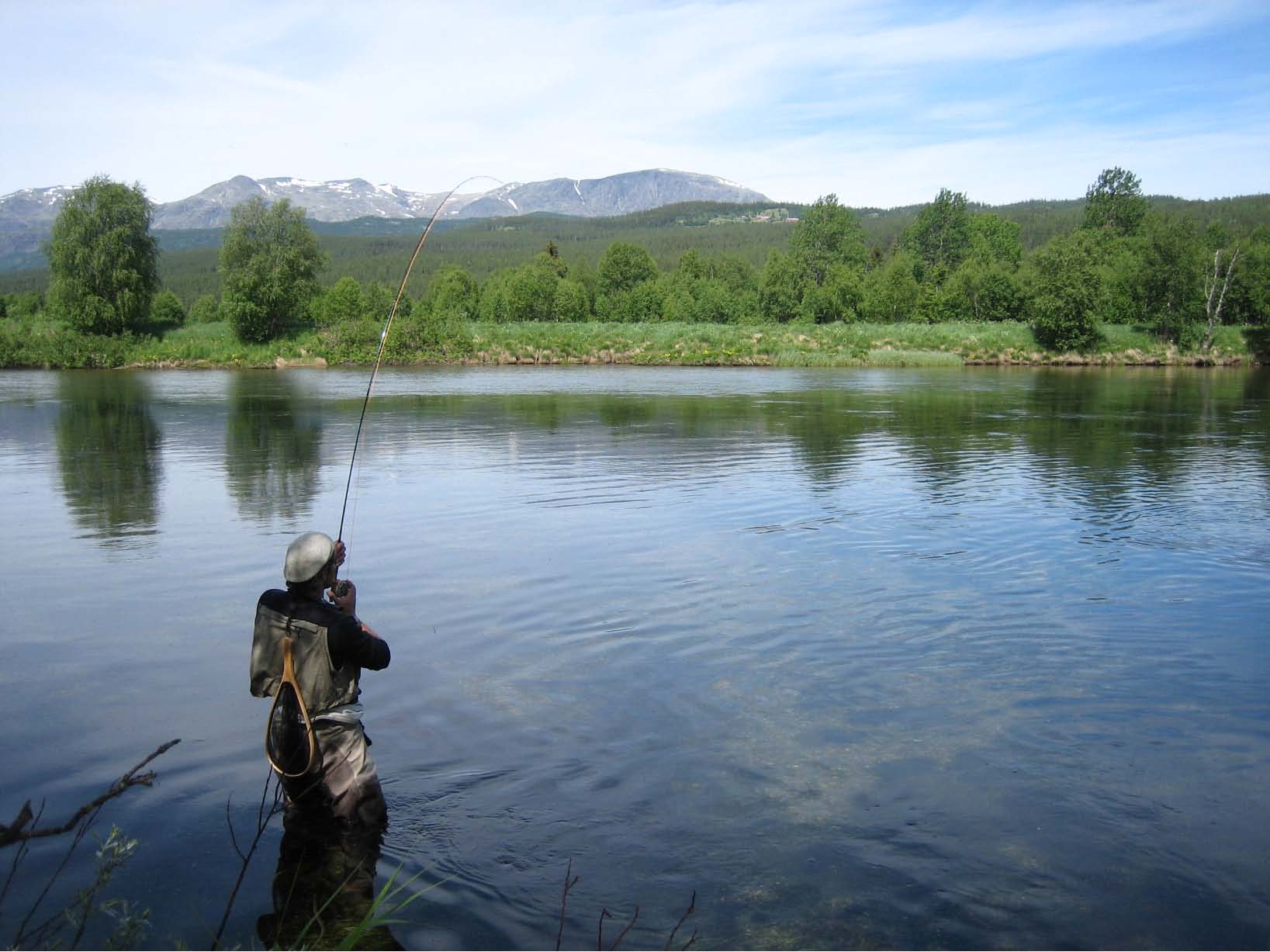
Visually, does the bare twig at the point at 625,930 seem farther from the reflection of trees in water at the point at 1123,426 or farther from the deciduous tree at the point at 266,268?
the deciduous tree at the point at 266,268

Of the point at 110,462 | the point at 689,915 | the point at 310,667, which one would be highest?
the point at 310,667

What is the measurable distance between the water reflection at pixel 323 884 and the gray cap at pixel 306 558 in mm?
1349

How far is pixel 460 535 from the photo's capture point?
13625mm

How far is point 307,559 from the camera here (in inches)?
204

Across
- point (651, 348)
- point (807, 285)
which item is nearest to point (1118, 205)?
point (807, 285)

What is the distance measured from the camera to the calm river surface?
16.8 feet

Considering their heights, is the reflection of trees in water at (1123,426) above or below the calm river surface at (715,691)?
above

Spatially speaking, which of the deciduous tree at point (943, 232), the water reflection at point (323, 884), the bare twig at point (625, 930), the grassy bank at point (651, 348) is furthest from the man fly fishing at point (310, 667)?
the deciduous tree at point (943, 232)

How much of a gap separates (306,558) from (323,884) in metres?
1.63

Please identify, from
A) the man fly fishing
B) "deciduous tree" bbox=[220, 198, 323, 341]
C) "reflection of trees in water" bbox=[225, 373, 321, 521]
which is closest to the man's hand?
the man fly fishing

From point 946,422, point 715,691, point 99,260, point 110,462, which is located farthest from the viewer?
point 99,260

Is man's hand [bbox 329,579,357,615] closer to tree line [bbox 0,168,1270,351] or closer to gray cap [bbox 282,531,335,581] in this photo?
gray cap [bbox 282,531,335,581]

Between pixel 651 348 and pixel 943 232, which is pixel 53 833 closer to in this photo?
pixel 651 348

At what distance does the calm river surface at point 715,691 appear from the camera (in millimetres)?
5125
